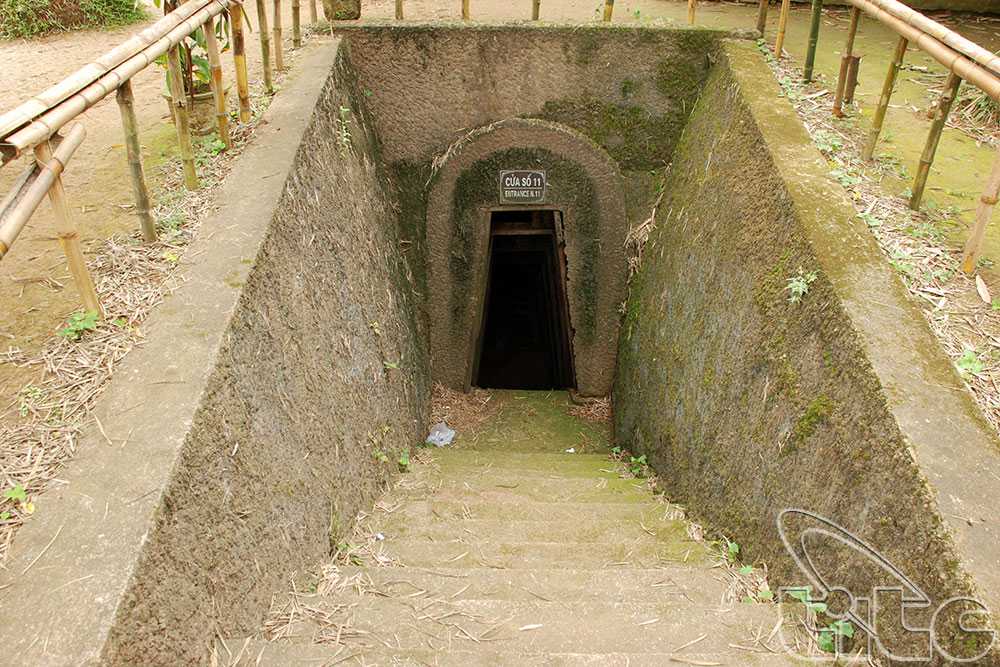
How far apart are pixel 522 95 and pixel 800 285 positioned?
361 centimetres

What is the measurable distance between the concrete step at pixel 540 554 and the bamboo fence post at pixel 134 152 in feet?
6.20

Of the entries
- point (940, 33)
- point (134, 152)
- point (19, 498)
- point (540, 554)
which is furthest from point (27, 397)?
point (940, 33)

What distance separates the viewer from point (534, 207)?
21.0ft

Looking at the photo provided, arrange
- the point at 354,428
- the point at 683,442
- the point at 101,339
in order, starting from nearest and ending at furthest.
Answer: the point at 101,339, the point at 354,428, the point at 683,442

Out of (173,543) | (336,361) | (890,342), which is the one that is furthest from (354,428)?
(890,342)

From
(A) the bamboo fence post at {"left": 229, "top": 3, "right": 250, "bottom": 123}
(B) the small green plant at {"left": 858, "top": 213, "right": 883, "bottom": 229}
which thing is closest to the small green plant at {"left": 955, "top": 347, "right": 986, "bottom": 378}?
(B) the small green plant at {"left": 858, "top": 213, "right": 883, "bottom": 229}

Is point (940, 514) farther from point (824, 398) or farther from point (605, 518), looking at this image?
point (605, 518)

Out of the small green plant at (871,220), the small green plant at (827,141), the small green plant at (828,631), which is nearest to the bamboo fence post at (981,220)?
the small green plant at (871,220)

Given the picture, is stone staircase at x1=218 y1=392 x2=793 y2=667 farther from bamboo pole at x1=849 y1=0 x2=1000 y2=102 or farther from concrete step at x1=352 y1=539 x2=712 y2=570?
bamboo pole at x1=849 y1=0 x2=1000 y2=102

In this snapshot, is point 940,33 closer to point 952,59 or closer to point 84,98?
point 952,59

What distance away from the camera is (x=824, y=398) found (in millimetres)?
2795

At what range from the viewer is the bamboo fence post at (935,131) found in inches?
133

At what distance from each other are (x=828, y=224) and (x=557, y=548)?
207cm

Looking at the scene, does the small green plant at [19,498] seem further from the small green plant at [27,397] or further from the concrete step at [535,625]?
the concrete step at [535,625]
